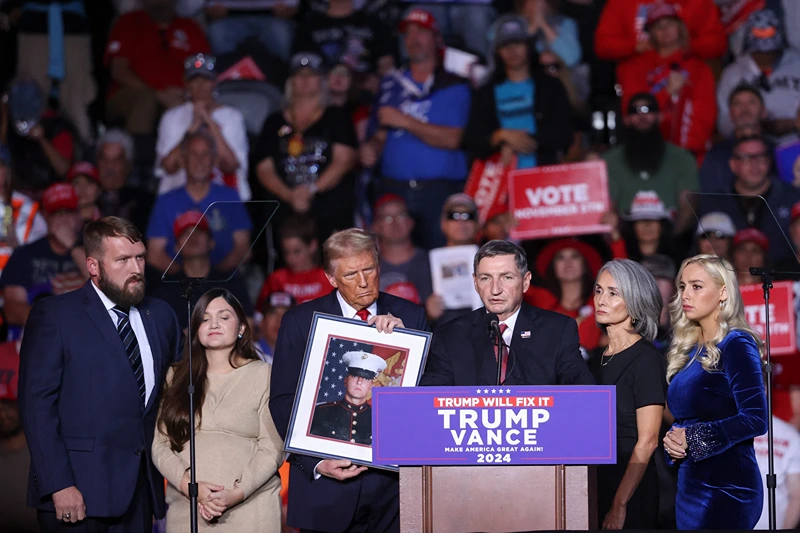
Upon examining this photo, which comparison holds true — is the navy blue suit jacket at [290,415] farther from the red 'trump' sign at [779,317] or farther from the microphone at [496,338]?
the red 'trump' sign at [779,317]

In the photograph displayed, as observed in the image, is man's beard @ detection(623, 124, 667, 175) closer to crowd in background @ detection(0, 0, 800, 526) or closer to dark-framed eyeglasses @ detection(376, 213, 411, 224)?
crowd in background @ detection(0, 0, 800, 526)

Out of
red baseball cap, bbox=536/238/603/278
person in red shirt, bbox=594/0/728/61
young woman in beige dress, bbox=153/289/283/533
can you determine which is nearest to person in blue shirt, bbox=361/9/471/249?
red baseball cap, bbox=536/238/603/278

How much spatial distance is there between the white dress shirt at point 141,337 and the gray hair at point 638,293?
5.77ft

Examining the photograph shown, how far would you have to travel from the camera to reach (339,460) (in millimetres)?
4051

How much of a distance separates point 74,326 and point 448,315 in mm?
3249

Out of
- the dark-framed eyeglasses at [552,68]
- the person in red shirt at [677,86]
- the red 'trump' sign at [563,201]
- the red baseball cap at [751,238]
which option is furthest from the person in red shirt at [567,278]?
the dark-framed eyeglasses at [552,68]

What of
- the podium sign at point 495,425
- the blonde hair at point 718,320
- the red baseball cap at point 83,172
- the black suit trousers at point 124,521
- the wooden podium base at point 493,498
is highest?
the red baseball cap at point 83,172

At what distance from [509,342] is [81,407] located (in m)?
1.58

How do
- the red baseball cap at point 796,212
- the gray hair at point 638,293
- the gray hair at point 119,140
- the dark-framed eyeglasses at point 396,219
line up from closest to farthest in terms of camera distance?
the gray hair at point 638,293, the red baseball cap at point 796,212, the dark-framed eyeglasses at point 396,219, the gray hair at point 119,140

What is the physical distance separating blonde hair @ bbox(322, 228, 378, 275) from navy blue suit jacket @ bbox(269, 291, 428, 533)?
184 millimetres

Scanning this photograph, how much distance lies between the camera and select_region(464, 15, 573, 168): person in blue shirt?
757 cm

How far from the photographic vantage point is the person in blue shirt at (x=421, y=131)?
7602 millimetres

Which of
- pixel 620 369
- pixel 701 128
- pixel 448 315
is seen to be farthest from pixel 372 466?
pixel 701 128

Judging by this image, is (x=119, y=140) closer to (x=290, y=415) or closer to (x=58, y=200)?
(x=58, y=200)
